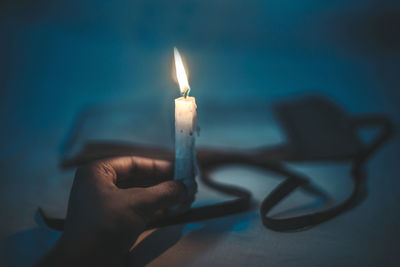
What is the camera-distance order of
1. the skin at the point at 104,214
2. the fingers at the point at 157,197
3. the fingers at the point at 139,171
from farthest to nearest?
1. the fingers at the point at 139,171
2. the fingers at the point at 157,197
3. the skin at the point at 104,214

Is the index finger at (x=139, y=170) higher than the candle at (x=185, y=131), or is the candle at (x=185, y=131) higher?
the candle at (x=185, y=131)

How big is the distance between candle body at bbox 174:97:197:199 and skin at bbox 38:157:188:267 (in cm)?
4

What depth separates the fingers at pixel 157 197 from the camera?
86 cm

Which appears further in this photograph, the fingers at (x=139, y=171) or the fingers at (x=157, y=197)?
the fingers at (x=139, y=171)

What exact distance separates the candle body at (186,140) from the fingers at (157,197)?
0.11 feet

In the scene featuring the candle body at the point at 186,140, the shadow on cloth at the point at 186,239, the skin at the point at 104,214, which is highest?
the candle body at the point at 186,140

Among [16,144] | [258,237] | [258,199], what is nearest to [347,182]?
[258,199]

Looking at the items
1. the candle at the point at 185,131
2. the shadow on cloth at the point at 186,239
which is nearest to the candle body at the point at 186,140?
the candle at the point at 185,131

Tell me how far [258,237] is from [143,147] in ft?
2.68

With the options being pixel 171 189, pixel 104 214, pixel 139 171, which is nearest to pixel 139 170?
pixel 139 171

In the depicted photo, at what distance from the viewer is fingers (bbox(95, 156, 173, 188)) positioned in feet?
3.32

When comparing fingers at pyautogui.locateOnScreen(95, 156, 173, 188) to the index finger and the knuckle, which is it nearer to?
the index finger

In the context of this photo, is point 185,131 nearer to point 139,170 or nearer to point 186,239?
point 139,170

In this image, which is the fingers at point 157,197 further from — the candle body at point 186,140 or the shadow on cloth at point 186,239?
the shadow on cloth at point 186,239
